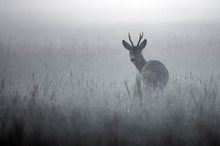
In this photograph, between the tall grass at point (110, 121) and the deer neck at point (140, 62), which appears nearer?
the tall grass at point (110, 121)

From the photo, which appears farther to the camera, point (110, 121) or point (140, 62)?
point (140, 62)

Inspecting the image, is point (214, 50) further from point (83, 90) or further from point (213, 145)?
point (213, 145)

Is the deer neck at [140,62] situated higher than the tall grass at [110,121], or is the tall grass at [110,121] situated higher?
the deer neck at [140,62]

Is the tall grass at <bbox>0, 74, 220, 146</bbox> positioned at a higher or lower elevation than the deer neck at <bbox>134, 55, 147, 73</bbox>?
lower

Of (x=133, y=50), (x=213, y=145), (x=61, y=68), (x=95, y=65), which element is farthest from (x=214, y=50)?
(x=213, y=145)

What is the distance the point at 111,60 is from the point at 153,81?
19.5 feet

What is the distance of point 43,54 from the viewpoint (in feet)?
50.3

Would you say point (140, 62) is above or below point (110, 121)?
above

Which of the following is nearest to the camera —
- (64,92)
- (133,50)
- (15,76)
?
(64,92)

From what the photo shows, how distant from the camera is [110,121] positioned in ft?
20.1

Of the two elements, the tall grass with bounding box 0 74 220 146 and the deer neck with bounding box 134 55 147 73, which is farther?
the deer neck with bounding box 134 55 147 73

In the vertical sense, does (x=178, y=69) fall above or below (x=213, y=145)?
above

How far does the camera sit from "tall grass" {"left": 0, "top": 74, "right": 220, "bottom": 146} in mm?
5457

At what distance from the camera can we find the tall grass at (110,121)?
5457 mm
